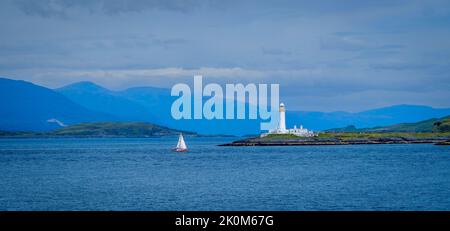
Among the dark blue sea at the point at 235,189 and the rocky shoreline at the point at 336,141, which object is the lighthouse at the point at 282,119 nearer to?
the rocky shoreline at the point at 336,141

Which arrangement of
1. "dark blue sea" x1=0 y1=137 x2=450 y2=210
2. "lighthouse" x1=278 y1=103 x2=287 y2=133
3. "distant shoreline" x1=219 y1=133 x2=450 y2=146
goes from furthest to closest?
"distant shoreline" x1=219 y1=133 x2=450 y2=146 → "lighthouse" x1=278 y1=103 x2=287 y2=133 → "dark blue sea" x1=0 y1=137 x2=450 y2=210

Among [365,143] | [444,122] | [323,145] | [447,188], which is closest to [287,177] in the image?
[447,188]

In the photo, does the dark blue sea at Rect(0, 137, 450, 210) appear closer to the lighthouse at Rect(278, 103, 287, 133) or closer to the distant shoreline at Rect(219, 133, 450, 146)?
the lighthouse at Rect(278, 103, 287, 133)

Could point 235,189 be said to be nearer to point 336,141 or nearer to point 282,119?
point 282,119

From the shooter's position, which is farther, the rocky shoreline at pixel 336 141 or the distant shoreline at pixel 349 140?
the distant shoreline at pixel 349 140

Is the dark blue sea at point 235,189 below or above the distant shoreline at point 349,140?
below

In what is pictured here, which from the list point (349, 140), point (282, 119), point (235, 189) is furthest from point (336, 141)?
point (235, 189)

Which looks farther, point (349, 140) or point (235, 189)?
point (349, 140)

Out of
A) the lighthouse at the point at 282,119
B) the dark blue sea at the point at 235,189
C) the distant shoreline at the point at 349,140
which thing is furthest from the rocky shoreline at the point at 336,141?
the dark blue sea at the point at 235,189

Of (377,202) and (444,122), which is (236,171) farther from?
(444,122)

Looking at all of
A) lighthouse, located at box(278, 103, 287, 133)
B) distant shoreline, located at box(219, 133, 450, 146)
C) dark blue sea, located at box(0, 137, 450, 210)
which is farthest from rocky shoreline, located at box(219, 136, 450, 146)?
dark blue sea, located at box(0, 137, 450, 210)

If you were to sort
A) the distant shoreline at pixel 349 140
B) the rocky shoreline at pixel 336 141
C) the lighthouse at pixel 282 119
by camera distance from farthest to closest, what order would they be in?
the distant shoreline at pixel 349 140 < the rocky shoreline at pixel 336 141 < the lighthouse at pixel 282 119
